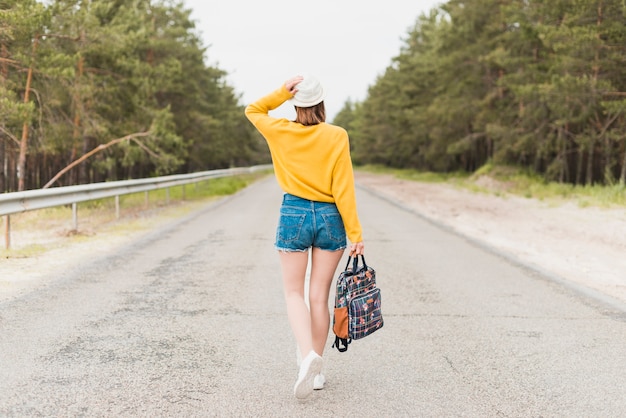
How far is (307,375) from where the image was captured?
354cm

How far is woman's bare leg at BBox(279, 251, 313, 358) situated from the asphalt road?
0.40 metres

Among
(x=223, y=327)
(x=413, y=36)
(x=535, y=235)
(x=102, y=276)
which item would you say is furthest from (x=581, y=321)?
(x=413, y=36)

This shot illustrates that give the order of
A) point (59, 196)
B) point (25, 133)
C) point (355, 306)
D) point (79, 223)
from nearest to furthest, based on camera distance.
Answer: point (355, 306)
point (59, 196)
point (79, 223)
point (25, 133)

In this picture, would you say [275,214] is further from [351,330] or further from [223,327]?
[351,330]

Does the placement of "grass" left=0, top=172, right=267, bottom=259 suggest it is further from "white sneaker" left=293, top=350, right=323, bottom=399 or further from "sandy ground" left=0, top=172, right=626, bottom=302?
"white sneaker" left=293, top=350, right=323, bottom=399

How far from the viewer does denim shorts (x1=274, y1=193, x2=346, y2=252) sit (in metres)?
3.73

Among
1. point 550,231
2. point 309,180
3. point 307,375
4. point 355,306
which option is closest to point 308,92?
point 309,180

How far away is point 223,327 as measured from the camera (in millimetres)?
5410

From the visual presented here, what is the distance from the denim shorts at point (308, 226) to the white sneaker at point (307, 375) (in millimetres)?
683

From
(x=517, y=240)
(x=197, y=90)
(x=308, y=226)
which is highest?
(x=197, y=90)

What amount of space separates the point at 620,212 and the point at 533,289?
1116 cm

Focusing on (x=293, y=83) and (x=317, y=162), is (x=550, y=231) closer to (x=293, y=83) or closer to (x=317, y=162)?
(x=317, y=162)

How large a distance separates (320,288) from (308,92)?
1.28 meters

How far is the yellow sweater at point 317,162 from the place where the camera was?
371 centimetres
